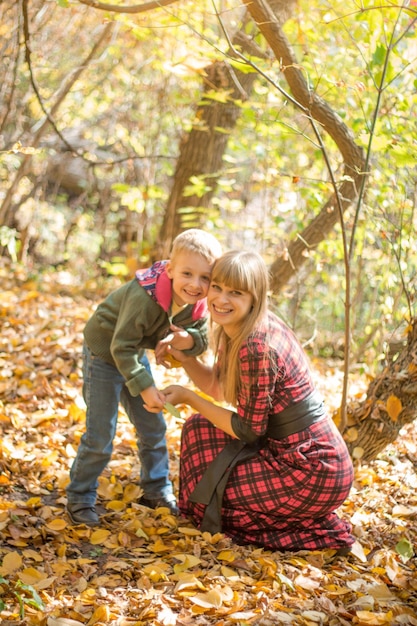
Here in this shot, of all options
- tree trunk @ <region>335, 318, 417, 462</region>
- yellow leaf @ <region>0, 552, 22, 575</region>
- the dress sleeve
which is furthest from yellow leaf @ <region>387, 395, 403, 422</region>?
yellow leaf @ <region>0, 552, 22, 575</region>

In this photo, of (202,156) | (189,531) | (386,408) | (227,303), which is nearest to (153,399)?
(227,303)

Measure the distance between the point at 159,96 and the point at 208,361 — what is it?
9.25 feet

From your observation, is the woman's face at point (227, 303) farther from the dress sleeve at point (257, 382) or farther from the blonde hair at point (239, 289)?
the dress sleeve at point (257, 382)

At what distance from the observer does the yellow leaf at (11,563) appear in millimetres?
2199

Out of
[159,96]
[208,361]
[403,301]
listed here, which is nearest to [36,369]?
[208,361]

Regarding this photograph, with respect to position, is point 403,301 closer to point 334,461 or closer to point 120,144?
point 334,461

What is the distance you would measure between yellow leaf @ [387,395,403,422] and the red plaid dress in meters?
0.59

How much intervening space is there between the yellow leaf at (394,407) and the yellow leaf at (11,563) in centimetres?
186

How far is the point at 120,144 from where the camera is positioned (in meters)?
6.82

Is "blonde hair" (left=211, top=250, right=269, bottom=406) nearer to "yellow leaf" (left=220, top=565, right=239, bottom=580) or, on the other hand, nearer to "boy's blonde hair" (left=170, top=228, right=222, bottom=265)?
"boy's blonde hair" (left=170, top=228, right=222, bottom=265)

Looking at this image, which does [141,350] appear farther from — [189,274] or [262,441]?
[262,441]

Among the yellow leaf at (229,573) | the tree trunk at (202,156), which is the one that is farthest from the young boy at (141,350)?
the tree trunk at (202,156)

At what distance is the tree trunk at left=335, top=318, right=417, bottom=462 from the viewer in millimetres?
3127

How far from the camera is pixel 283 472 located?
260 centimetres
